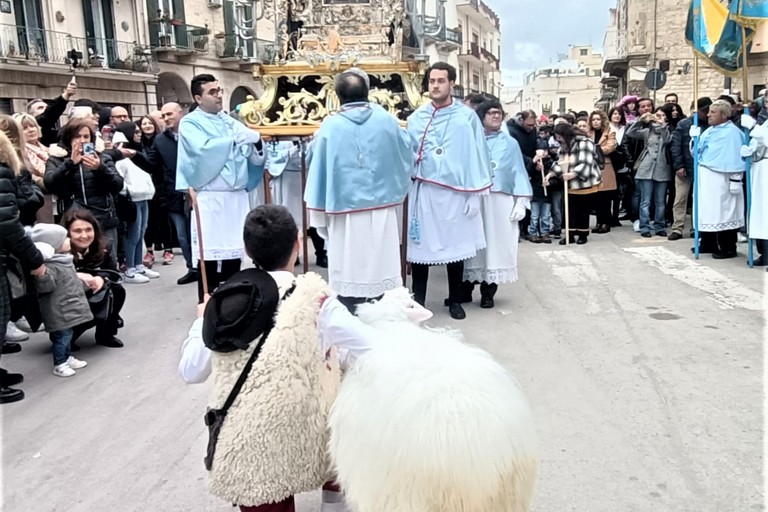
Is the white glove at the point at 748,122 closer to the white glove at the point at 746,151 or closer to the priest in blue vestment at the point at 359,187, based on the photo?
the white glove at the point at 746,151

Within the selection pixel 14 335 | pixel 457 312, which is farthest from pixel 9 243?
pixel 457 312

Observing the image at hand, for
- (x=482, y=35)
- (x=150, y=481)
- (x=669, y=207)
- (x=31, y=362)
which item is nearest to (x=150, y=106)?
(x=669, y=207)

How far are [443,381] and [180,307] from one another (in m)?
4.69

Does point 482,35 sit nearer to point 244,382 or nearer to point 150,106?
point 150,106

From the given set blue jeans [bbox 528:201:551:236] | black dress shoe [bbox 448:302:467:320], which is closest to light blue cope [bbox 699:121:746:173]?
blue jeans [bbox 528:201:551:236]

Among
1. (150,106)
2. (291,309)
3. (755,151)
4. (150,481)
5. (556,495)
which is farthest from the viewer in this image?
(150,106)

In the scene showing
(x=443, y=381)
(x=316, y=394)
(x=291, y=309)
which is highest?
(x=291, y=309)

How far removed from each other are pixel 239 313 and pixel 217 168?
341 centimetres

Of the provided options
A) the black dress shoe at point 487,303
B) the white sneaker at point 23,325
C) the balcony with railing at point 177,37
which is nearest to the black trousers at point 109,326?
the white sneaker at point 23,325

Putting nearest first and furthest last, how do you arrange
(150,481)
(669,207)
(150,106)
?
(150,481)
(669,207)
(150,106)

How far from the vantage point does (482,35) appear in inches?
2265

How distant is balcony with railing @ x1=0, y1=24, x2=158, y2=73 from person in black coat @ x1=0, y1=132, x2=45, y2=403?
1568cm

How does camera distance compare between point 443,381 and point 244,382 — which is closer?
point 443,381

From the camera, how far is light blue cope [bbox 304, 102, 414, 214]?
4.65 metres
